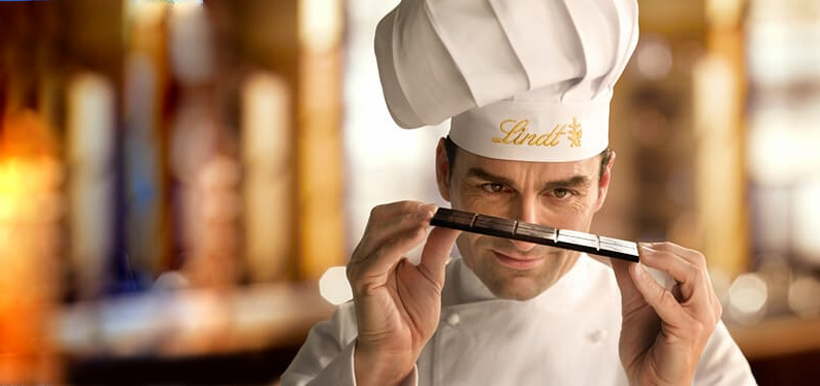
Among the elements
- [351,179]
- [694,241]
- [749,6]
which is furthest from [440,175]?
[749,6]

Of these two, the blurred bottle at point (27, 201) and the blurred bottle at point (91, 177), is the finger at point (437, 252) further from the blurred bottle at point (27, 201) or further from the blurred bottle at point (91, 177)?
the blurred bottle at point (27, 201)

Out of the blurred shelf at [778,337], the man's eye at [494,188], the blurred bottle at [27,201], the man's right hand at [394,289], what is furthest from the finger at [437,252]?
the blurred shelf at [778,337]

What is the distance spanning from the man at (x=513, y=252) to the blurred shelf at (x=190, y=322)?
2083 mm

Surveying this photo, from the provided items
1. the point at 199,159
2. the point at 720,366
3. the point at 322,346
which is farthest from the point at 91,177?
the point at 720,366

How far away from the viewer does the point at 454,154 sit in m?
1.44

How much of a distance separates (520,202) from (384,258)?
240mm

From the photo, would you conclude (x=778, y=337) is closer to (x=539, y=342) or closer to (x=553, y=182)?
(x=539, y=342)

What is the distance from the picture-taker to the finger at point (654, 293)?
1259 mm

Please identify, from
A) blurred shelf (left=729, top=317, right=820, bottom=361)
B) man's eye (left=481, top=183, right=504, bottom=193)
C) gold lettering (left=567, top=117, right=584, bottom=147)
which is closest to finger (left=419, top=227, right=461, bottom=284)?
man's eye (left=481, top=183, right=504, bottom=193)

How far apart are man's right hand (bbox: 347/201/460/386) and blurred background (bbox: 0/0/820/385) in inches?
68.8

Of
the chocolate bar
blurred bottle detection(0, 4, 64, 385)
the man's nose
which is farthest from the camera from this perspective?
blurred bottle detection(0, 4, 64, 385)

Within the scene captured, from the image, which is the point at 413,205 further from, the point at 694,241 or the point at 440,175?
the point at 694,241

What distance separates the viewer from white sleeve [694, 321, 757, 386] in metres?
1.47

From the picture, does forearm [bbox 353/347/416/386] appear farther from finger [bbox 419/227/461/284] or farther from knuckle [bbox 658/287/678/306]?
knuckle [bbox 658/287/678/306]
